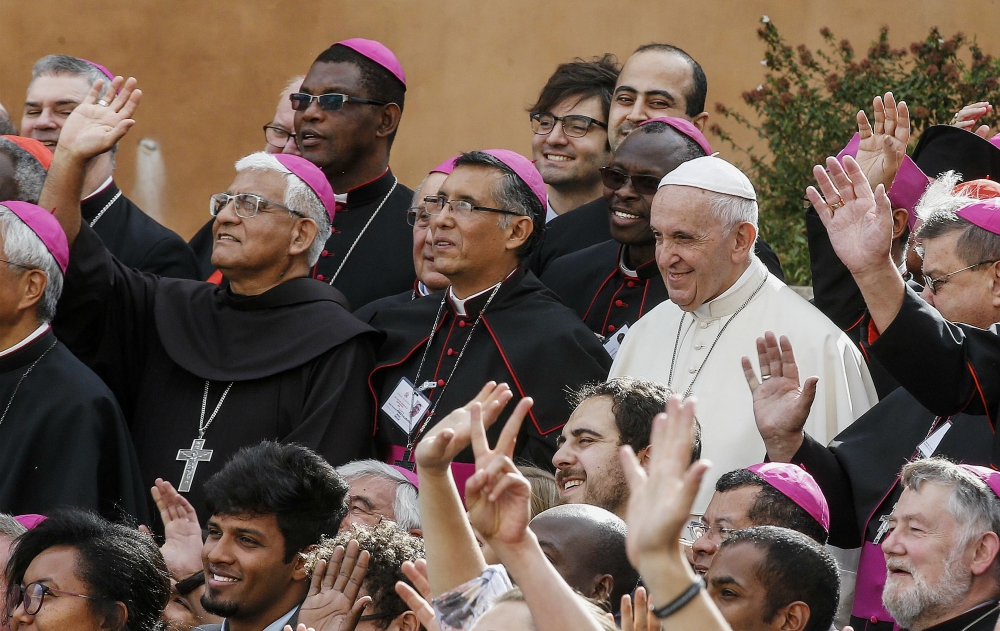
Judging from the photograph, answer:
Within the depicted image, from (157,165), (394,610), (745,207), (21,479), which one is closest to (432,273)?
(745,207)

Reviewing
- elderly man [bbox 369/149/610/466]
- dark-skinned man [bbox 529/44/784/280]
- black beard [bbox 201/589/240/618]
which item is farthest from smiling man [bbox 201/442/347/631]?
dark-skinned man [bbox 529/44/784/280]

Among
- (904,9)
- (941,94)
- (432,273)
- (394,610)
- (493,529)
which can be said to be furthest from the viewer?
(904,9)

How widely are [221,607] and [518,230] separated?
214 cm

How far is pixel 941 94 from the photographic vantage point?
7.82 metres

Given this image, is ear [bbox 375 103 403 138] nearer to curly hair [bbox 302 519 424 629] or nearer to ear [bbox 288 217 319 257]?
ear [bbox 288 217 319 257]

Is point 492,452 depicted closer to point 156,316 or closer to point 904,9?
point 156,316

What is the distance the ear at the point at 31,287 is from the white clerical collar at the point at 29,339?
85 millimetres

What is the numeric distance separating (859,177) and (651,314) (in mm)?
1652

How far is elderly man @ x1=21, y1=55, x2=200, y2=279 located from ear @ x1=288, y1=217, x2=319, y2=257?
1016mm

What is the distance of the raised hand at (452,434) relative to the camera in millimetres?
3506

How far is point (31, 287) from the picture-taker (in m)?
5.72

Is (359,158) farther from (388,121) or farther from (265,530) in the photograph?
(265,530)

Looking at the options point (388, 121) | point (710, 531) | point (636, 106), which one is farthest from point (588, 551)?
point (388, 121)

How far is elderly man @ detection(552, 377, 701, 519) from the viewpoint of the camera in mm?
4770
